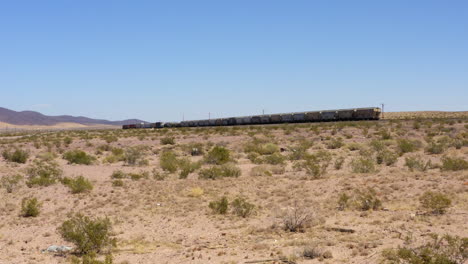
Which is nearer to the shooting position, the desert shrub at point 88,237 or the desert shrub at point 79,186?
the desert shrub at point 88,237

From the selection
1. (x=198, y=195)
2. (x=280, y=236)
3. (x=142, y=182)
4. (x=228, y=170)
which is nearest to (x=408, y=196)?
(x=280, y=236)

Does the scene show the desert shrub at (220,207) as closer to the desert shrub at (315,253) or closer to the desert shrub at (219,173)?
the desert shrub at (315,253)

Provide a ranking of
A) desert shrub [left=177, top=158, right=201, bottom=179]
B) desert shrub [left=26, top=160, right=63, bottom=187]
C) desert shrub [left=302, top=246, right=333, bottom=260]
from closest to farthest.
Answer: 1. desert shrub [left=302, top=246, right=333, bottom=260]
2. desert shrub [left=26, top=160, right=63, bottom=187]
3. desert shrub [left=177, top=158, right=201, bottom=179]

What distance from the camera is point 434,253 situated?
8.48m

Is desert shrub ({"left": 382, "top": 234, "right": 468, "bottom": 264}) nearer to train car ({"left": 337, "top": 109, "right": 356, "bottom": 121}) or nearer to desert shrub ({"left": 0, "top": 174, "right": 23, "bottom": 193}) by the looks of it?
desert shrub ({"left": 0, "top": 174, "right": 23, "bottom": 193})

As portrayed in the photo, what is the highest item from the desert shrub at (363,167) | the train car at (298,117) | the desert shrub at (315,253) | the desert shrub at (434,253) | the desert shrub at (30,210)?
the train car at (298,117)

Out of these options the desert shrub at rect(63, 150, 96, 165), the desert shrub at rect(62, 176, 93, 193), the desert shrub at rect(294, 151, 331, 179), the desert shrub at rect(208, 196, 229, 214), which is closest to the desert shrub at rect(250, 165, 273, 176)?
the desert shrub at rect(294, 151, 331, 179)

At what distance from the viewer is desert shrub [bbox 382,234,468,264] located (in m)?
8.12

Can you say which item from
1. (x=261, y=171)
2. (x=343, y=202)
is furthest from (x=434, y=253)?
(x=261, y=171)

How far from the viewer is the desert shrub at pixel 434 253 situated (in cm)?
812

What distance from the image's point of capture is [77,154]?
1180 inches

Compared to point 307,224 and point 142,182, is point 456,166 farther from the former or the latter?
point 142,182

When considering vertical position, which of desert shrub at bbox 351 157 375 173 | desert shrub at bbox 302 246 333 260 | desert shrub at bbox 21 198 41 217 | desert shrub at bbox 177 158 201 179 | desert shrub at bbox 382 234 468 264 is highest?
desert shrub at bbox 351 157 375 173

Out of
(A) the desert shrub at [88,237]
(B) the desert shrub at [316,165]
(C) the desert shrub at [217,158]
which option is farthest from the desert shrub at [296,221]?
(C) the desert shrub at [217,158]
